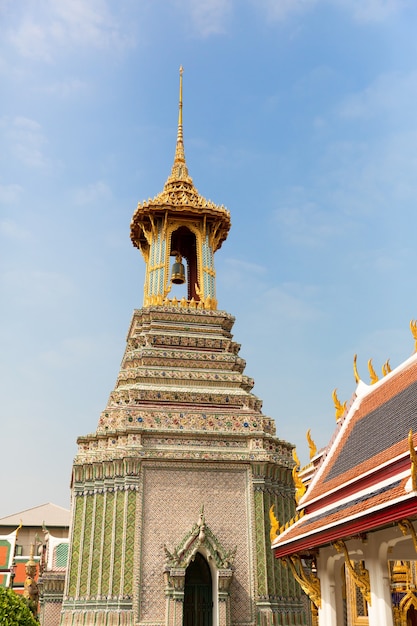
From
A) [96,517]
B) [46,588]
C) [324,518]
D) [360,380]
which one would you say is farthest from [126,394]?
[324,518]

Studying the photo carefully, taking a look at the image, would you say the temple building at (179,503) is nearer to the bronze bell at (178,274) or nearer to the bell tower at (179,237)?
the bell tower at (179,237)

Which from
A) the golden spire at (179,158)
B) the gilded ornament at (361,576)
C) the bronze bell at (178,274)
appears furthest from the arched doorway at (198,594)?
the golden spire at (179,158)

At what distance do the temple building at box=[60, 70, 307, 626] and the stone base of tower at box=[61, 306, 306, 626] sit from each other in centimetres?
3

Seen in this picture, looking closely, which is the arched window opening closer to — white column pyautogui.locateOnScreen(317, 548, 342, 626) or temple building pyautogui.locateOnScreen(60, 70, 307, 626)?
temple building pyautogui.locateOnScreen(60, 70, 307, 626)

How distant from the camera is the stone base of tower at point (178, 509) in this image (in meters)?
17.7

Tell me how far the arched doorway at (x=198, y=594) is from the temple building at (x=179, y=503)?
29 mm

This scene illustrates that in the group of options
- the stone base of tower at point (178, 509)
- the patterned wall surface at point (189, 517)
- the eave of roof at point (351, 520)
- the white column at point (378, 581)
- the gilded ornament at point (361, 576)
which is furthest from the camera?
the patterned wall surface at point (189, 517)

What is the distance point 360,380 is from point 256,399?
24.4 ft

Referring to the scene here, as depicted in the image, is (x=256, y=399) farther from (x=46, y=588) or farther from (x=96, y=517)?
(x=46, y=588)

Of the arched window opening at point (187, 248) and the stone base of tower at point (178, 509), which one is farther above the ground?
the arched window opening at point (187, 248)

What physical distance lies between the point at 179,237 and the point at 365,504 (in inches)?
815

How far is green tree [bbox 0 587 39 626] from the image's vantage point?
1694 cm

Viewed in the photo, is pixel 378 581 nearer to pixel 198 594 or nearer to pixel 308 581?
pixel 308 581

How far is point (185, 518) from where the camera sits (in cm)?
1862
